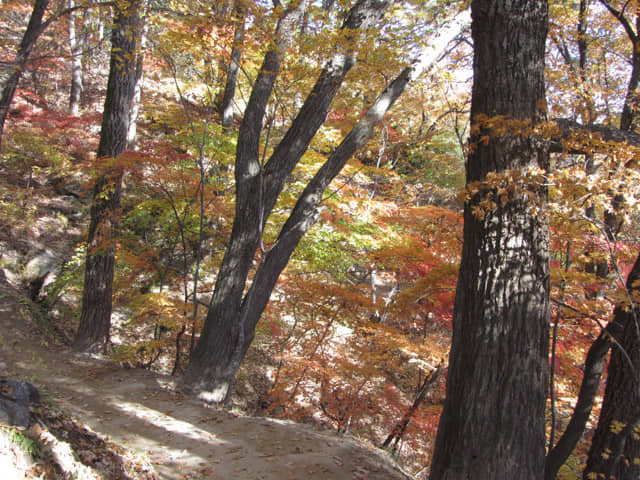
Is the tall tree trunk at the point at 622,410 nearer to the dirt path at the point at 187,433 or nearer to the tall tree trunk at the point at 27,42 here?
the dirt path at the point at 187,433

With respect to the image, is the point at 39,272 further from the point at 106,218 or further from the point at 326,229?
the point at 326,229

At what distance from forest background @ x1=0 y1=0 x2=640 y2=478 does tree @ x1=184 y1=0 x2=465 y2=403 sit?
0.63ft

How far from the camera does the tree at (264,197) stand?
16.7 feet

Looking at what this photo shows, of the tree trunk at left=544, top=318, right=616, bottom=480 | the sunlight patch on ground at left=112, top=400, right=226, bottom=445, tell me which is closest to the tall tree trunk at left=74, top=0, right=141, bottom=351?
the sunlight patch on ground at left=112, top=400, right=226, bottom=445

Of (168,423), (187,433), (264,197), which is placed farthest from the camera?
(264,197)

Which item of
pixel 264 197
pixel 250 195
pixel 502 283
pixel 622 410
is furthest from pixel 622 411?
pixel 250 195

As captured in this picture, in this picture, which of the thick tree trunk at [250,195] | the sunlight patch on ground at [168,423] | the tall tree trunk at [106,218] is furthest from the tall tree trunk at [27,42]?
the sunlight patch on ground at [168,423]

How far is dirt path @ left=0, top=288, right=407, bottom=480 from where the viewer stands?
348 centimetres

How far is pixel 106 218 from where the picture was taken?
668 centimetres

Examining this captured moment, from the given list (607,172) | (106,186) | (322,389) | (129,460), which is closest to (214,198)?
(106,186)

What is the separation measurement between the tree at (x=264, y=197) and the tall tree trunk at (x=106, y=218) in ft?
8.79

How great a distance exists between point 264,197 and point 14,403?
3.54 m

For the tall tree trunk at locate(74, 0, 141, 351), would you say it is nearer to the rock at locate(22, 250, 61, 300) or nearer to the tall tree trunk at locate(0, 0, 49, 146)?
the tall tree trunk at locate(0, 0, 49, 146)

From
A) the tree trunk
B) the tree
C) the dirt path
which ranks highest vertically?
the tree
